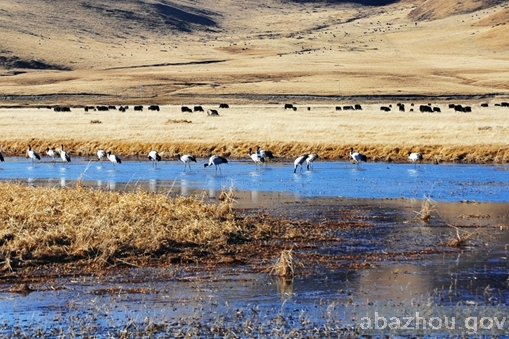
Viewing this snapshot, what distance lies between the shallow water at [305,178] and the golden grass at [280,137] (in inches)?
105

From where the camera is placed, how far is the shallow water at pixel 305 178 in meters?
24.5

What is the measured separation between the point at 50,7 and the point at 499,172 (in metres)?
156

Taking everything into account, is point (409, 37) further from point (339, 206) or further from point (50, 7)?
point (339, 206)

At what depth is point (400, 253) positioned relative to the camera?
15.6 m

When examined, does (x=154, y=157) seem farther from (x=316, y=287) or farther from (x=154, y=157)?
(x=316, y=287)

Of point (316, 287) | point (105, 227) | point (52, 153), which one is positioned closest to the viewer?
point (316, 287)

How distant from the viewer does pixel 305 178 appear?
28109 millimetres

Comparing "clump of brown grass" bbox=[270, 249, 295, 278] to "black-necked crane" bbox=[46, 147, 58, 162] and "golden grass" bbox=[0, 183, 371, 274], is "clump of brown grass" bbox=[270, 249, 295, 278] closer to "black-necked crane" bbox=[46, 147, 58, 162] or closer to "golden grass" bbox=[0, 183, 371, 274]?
"golden grass" bbox=[0, 183, 371, 274]

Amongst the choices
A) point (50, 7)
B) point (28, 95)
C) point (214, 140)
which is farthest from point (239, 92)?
point (50, 7)

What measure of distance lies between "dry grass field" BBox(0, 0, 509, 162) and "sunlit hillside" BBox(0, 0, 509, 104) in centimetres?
34

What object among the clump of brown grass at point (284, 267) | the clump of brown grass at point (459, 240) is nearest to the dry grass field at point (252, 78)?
the clump of brown grass at point (459, 240)

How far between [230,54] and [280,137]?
107 m

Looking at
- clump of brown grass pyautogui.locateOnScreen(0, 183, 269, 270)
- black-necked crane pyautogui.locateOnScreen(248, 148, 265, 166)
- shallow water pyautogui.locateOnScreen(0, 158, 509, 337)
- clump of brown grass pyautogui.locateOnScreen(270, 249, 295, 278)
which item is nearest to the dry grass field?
black-necked crane pyautogui.locateOnScreen(248, 148, 265, 166)

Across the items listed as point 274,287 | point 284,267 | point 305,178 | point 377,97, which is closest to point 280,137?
point 305,178
